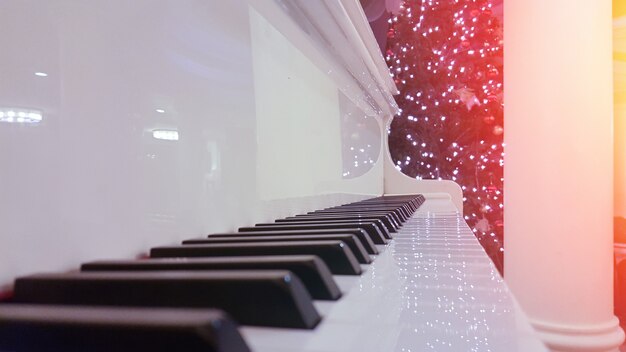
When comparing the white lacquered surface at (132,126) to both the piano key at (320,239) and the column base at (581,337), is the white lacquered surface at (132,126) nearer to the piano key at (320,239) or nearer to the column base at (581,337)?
the piano key at (320,239)

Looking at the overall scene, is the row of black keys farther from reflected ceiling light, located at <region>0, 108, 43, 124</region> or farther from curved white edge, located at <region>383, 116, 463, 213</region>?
curved white edge, located at <region>383, 116, 463, 213</region>

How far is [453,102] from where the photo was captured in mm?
4883

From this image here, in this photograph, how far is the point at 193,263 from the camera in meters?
0.47

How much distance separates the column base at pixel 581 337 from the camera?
6.63 ft

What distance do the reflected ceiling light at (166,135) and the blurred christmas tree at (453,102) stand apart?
4.24 metres

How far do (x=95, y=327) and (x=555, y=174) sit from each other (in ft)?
6.87

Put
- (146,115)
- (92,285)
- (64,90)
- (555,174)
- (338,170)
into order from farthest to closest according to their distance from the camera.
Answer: (555,174), (338,170), (146,115), (64,90), (92,285)

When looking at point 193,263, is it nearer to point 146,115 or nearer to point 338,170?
point 146,115

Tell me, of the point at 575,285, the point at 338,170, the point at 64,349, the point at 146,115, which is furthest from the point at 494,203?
the point at 64,349

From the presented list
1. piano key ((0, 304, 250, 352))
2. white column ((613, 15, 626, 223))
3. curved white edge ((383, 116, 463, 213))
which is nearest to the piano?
piano key ((0, 304, 250, 352))

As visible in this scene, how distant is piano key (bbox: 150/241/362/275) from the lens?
0.56 metres

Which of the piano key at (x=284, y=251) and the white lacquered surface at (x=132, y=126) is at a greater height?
the white lacquered surface at (x=132, y=126)

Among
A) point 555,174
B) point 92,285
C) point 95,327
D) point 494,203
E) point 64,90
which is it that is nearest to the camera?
Answer: point 95,327

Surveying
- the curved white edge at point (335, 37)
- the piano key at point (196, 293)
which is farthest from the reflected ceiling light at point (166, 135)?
the curved white edge at point (335, 37)
